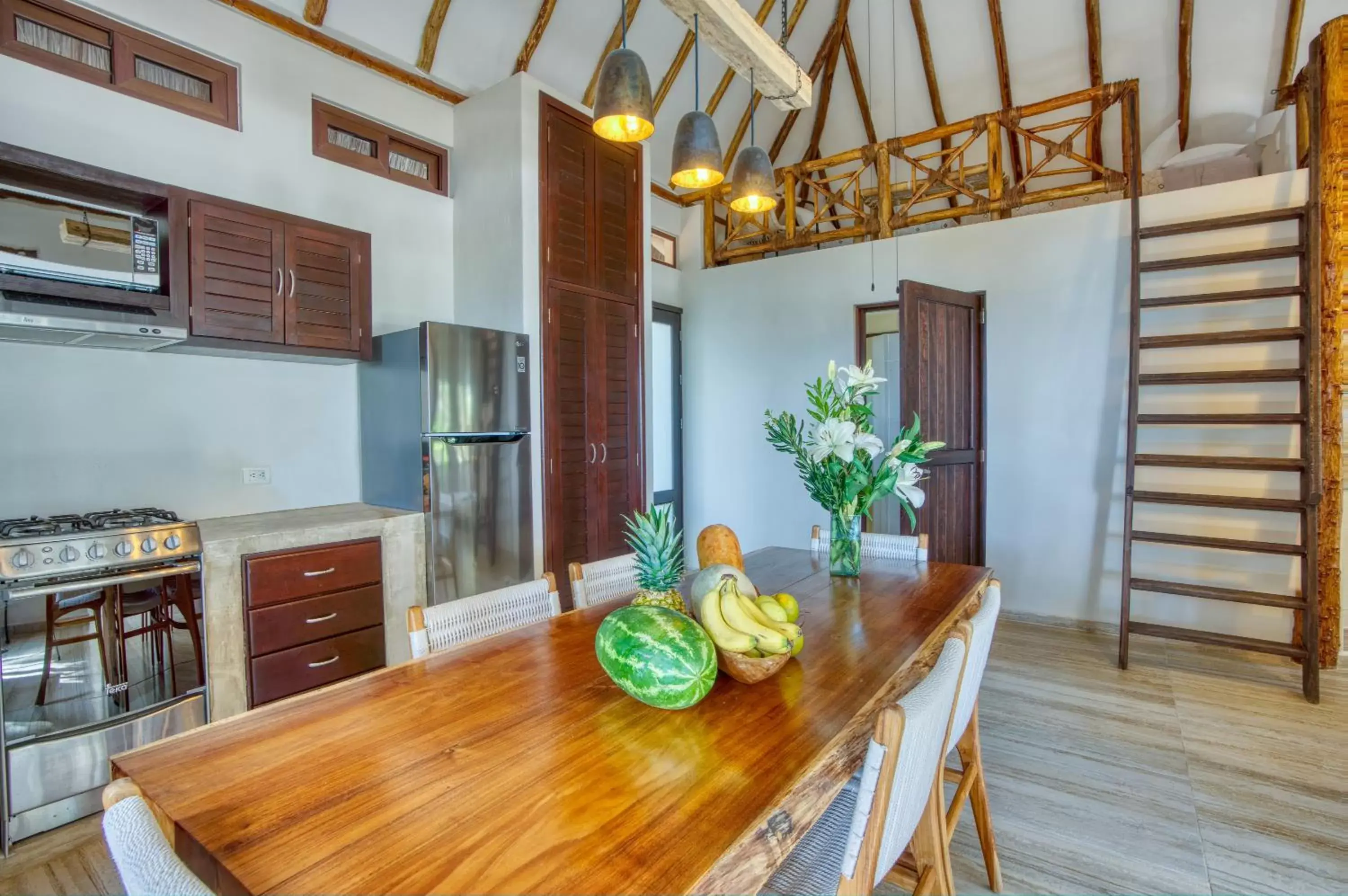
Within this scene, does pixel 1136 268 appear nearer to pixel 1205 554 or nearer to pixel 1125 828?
pixel 1205 554

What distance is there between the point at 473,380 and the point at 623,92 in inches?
64.5

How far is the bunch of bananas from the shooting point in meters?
1.26

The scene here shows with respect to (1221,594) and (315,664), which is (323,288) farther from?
(1221,594)

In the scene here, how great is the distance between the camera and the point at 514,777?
0.96m

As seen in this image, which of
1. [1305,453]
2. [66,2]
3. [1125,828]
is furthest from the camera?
[1305,453]

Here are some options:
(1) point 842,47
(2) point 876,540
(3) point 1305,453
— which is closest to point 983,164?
(1) point 842,47

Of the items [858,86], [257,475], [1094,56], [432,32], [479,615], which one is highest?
[858,86]

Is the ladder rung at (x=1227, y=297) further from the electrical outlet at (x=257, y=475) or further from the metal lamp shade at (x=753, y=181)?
the electrical outlet at (x=257, y=475)

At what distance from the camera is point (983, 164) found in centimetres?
531

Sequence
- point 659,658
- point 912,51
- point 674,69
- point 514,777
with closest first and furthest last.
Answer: point 514,777
point 659,658
point 674,69
point 912,51

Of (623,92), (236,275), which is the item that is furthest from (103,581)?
(623,92)

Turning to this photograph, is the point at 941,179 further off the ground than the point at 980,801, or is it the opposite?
the point at 941,179

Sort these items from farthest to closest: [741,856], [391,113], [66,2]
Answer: [391,113] → [66,2] → [741,856]

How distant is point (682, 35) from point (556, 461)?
10.8 ft
